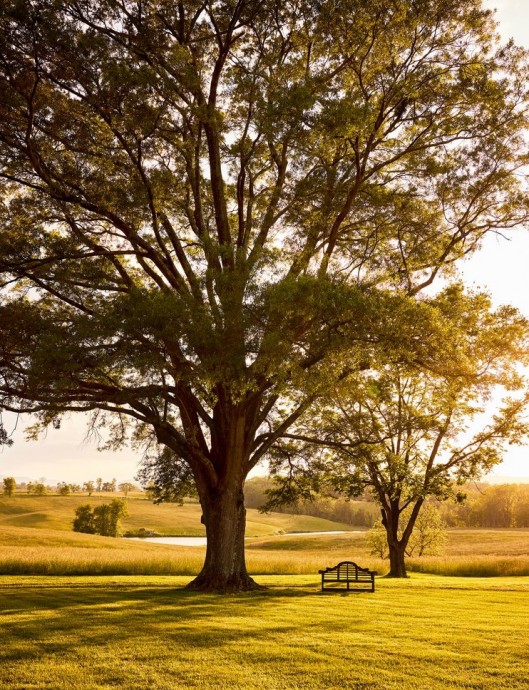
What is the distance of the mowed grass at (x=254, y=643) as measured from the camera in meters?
7.46

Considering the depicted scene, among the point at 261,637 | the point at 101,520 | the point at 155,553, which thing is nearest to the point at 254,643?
the point at 261,637

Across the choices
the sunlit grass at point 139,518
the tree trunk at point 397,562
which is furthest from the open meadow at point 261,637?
the sunlit grass at point 139,518

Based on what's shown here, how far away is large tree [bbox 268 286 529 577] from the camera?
56.2ft

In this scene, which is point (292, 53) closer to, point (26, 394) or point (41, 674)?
point (26, 394)

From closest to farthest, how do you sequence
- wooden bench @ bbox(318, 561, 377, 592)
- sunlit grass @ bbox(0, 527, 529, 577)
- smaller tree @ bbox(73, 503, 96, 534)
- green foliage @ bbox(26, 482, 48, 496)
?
1. wooden bench @ bbox(318, 561, 377, 592)
2. sunlit grass @ bbox(0, 527, 529, 577)
3. smaller tree @ bbox(73, 503, 96, 534)
4. green foliage @ bbox(26, 482, 48, 496)

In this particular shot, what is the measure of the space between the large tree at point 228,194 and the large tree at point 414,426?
1.80 metres

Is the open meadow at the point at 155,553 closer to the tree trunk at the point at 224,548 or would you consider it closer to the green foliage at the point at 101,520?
the green foliage at the point at 101,520

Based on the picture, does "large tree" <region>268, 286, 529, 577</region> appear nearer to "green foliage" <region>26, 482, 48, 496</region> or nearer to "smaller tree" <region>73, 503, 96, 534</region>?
"smaller tree" <region>73, 503, 96, 534</region>

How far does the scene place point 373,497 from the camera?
30406 mm

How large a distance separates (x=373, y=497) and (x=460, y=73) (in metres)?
20.3

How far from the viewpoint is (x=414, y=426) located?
27516 mm

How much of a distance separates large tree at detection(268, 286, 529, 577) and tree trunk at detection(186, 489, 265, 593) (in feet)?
11.1

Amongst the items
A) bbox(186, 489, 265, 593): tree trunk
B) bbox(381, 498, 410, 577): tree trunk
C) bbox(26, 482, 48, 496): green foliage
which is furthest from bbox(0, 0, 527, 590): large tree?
bbox(26, 482, 48, 496): green foliage

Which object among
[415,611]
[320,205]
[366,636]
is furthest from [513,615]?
[320,205]
